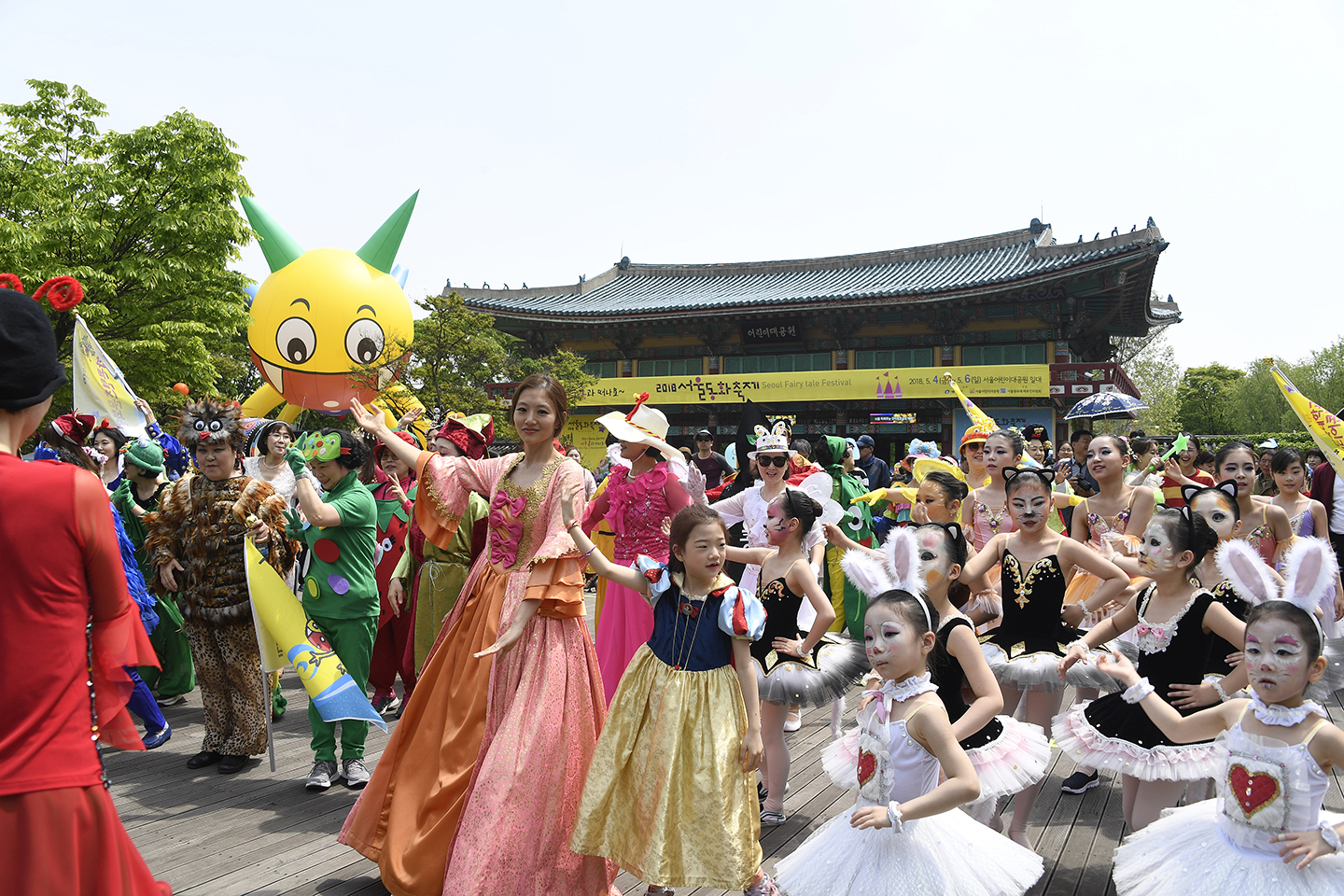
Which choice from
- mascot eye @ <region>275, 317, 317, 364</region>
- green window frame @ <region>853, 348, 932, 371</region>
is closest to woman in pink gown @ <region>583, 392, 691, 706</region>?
mascot eye @ <region>275, 317, 317, 364</region>

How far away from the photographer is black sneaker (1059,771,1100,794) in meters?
4.44

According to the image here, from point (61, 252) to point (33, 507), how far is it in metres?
14.8

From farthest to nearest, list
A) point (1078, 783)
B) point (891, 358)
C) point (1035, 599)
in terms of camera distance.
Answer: point (891, 358) → point (1078, 783) → point (1035, 599)

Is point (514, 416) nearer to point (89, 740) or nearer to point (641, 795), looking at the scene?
point (641, 795)

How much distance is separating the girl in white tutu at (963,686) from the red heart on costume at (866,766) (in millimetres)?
214

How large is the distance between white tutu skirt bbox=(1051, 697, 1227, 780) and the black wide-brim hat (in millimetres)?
3486

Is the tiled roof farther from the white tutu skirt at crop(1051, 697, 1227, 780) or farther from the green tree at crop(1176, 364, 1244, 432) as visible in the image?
the green tree at crop(1176, 364, 1244, 432)

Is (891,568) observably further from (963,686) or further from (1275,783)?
(1275,783)

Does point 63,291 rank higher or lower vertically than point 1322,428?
higher

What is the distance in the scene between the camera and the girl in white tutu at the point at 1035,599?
12.8 feet

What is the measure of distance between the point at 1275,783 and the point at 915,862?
3.16ft

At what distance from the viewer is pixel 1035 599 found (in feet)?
13.4

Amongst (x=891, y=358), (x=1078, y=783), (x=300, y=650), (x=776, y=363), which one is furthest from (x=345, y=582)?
(x=776, y=363)

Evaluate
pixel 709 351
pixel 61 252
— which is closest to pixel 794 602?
pixel 61 252
